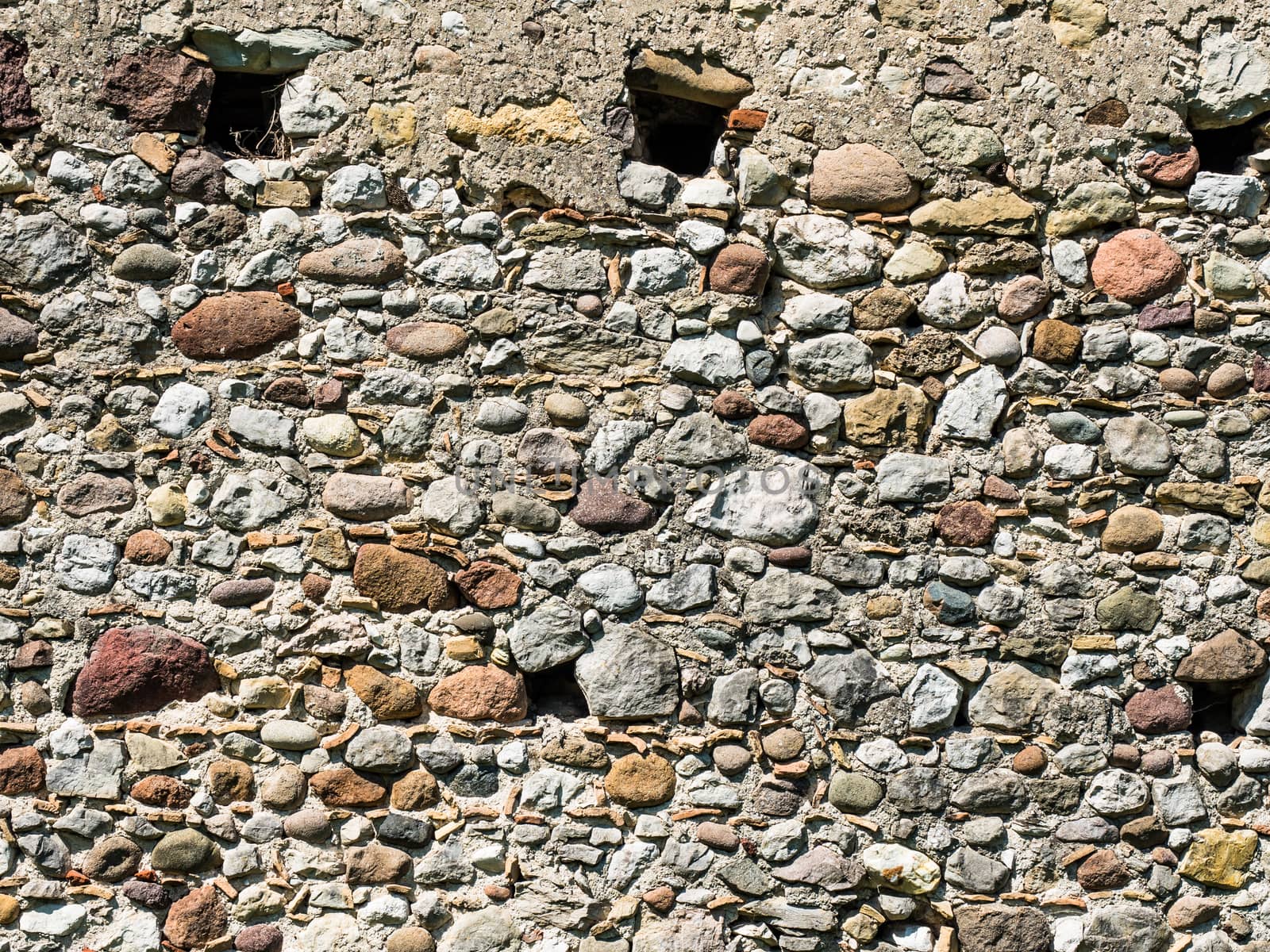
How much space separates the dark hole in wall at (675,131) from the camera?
136 inches

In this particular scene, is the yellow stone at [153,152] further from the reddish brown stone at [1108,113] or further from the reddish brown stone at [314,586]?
the reddish brown stone at [1108,113]

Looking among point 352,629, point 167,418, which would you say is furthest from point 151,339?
point 352,629

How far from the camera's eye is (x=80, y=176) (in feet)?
10.5

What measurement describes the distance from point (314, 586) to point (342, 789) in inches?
21.3

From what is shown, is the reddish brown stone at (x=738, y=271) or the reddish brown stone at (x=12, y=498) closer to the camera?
the reddish brown stone at (x=12, y=498)

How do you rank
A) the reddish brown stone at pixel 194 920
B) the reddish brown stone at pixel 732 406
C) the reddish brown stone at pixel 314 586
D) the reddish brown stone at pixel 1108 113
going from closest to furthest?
the reddish brown stone at pixel 194 920
the reddish brown stone at pixel 314 586
the reddish brown stone at pixel 732 406
the reddish brown stone at pixel 1108 113

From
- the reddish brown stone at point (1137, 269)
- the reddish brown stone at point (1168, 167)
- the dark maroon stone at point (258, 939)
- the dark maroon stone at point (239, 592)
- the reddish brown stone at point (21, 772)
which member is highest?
the reddish brown stone at point (1168, 167)

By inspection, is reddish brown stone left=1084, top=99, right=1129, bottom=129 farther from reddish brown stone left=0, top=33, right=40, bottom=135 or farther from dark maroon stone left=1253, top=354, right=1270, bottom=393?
reddish brown stone left=0, top=33, right=40, bottom=135

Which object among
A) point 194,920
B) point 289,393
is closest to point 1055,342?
point 289,393

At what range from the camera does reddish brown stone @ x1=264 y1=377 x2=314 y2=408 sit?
10.5 feet

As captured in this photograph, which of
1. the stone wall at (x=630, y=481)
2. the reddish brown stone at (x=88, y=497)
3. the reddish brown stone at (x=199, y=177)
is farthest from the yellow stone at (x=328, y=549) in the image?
the reddish brown stone at (x=199, y=177)

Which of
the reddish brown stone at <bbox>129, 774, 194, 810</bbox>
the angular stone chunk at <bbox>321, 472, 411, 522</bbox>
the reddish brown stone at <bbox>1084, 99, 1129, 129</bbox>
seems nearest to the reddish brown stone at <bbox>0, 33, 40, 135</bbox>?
the angular stone chunk at <bbox>321, 472, 411, 522</bbox>

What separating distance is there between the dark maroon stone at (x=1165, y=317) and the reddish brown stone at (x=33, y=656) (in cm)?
314

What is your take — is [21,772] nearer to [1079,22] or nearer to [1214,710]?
[1214,710]
